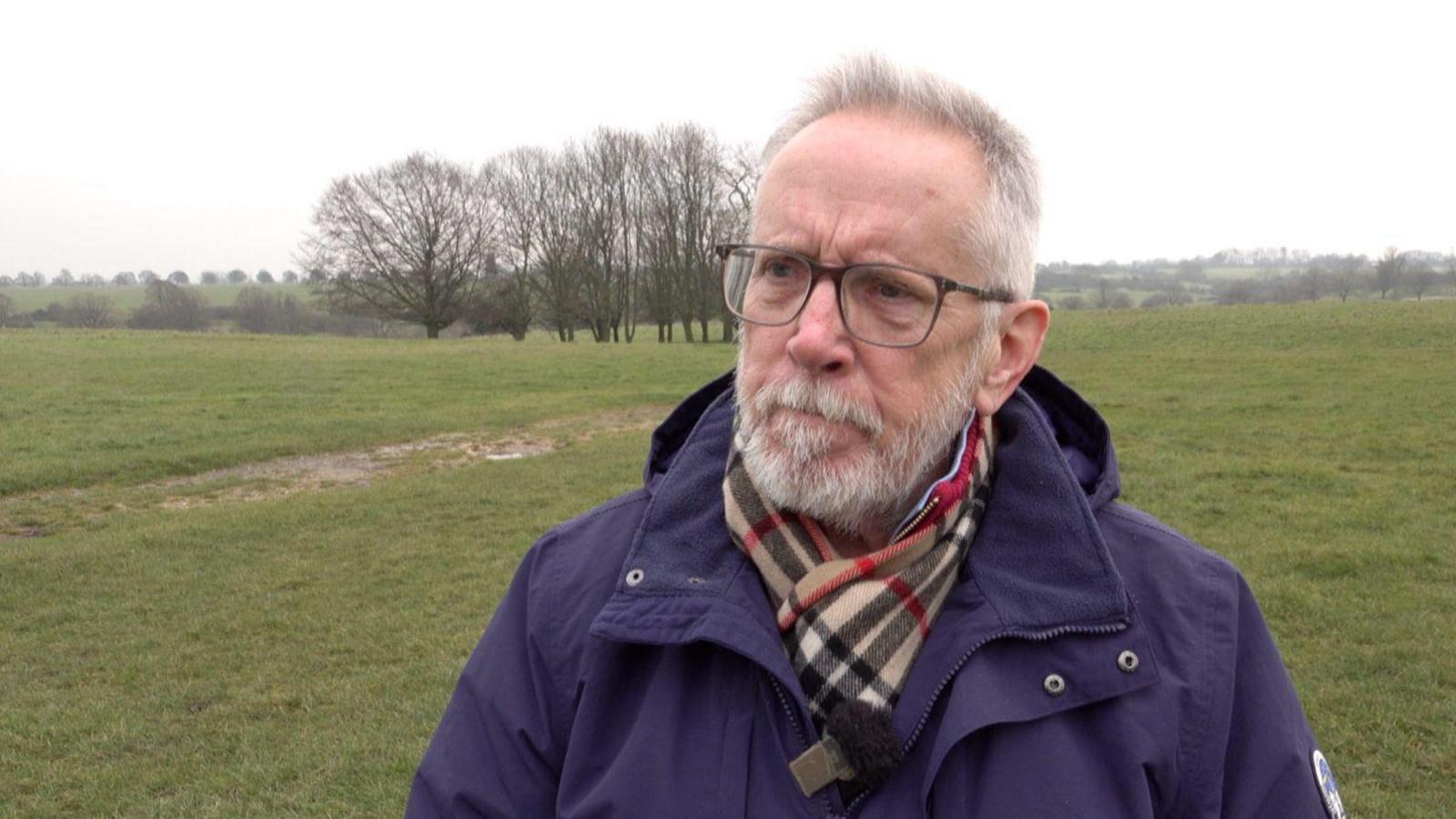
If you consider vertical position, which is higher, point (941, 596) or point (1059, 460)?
point (1059, 460)

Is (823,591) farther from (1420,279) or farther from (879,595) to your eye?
(1420,279)

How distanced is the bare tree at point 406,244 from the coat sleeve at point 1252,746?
1882 inches

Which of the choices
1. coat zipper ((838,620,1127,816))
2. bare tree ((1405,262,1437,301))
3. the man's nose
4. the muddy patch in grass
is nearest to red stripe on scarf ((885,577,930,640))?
coat zipper ((838,620,1127,816))

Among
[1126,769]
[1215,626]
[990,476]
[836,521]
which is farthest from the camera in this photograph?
[990,476]

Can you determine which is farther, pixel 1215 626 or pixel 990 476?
pixel 990 476

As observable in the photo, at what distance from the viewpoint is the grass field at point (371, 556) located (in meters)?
4.63

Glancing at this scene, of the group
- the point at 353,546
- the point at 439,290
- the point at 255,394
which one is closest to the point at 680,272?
the point at 439,290

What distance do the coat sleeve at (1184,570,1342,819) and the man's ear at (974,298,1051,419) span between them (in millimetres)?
557

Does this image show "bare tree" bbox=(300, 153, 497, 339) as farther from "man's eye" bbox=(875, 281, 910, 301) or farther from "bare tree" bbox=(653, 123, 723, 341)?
"man's eye" bbox=(875, 281, 910, 301)

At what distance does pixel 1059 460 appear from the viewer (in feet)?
6.06

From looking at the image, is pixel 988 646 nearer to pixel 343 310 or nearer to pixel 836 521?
pixel 836 521

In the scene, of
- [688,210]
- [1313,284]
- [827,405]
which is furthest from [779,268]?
[1313,284]

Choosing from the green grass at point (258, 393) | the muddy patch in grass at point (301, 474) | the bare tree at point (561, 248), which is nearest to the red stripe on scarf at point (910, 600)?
the muddy patch in grass at point (301, 474)

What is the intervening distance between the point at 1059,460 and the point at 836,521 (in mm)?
420
